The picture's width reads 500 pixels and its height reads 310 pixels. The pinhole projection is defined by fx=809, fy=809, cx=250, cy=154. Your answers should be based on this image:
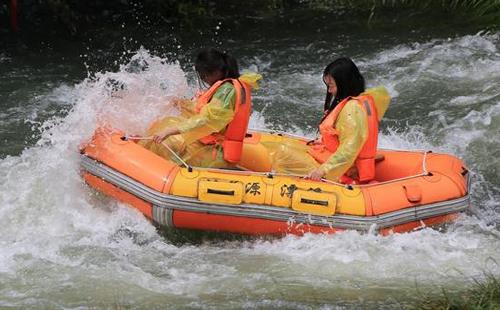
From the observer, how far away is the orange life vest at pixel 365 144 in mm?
5598

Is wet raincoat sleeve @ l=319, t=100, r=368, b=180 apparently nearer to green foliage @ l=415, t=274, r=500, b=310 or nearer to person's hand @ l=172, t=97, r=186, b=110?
green foliage @ l=415, t=274, r=500, b=310

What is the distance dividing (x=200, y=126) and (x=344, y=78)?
1050mm

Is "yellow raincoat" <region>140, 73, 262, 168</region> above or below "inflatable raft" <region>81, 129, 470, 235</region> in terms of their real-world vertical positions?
above

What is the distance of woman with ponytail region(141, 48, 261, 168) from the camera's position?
18.4 feet

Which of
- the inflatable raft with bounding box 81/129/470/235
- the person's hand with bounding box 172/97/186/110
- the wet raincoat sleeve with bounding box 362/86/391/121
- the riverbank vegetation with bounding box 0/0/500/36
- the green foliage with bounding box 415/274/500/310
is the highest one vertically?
the riverbank vegetation with bounding box 0/0/500/36

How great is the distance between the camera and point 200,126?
18.5 ft

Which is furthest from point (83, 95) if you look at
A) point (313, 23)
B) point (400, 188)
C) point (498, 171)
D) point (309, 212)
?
point (313, 23)

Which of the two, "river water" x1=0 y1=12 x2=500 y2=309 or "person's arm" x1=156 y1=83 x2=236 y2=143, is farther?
"person's arm" x1=156 y1=83 x2=236 y2=143

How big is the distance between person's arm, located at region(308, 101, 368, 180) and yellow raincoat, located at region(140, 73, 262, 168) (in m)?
0.69

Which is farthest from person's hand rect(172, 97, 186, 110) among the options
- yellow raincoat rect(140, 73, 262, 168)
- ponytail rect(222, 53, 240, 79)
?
ponytail rect(222, 53, 240, 79)

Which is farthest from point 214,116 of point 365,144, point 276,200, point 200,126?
point 365,144

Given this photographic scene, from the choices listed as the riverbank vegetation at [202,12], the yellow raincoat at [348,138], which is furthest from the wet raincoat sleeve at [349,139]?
the riverbank vegetation at [202,12]

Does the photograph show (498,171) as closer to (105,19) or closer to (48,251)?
(48,251)

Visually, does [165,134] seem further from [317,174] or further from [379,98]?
[379,98]
